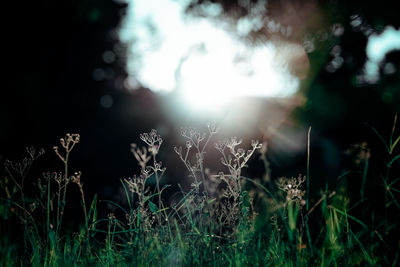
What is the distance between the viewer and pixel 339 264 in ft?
4.66

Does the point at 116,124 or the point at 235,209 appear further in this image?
the point at 116,124

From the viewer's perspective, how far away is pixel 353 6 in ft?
15.0

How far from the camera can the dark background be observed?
433 cm

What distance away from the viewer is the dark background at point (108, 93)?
433 centimetres

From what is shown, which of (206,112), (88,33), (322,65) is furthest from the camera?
(88,33)

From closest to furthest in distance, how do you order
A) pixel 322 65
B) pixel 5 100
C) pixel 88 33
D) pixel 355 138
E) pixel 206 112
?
pixel 355 138 → pixel 322 65 → pixel 206 112 → pixel 5 100 → pixel 88 33

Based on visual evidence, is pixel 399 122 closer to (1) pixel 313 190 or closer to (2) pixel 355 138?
(2) pixel 355 138

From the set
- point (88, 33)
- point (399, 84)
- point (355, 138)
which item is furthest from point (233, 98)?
point (88, 33)

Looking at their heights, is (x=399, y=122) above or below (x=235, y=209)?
above

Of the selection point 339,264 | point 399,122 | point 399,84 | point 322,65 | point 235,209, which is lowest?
point 339,264

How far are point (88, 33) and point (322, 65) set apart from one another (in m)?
7.49

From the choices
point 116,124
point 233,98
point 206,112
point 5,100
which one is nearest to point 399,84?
point 233,98

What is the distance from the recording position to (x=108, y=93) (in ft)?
27.0

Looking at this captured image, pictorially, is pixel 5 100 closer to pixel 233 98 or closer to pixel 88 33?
pixel 88 33
